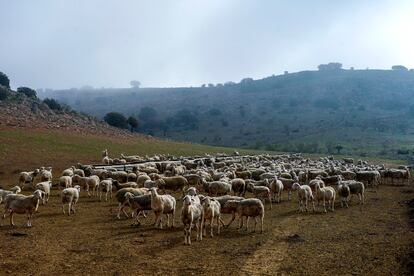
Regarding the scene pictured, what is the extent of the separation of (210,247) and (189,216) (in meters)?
1.49

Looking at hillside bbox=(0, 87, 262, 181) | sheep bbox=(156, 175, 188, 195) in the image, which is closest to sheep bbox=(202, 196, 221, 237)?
sheep bbox=(156, 175, 188, 195)

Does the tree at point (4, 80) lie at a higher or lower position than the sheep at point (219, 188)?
higher

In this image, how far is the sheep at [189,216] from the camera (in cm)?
1692

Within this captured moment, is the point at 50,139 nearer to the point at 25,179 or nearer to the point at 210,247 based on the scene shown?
the point at 25,179

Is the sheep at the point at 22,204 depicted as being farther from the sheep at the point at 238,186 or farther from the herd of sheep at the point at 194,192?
the sheep at the point at 238,186

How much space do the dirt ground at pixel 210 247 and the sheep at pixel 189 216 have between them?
41 cm

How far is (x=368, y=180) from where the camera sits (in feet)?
123

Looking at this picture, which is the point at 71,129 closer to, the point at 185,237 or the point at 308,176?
the point at 308,176

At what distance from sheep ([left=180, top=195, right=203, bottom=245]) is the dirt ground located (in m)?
0.41

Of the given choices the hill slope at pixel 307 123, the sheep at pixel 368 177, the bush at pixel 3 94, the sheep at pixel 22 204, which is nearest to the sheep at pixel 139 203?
the sheep at pixel 22 204

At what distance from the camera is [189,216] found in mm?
16906

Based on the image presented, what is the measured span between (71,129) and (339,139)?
3103 inches

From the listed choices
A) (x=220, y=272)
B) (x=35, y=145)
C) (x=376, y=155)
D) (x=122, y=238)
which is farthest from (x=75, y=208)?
(x=376, y=155)

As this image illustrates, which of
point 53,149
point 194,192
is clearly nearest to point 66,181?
point 194,192
